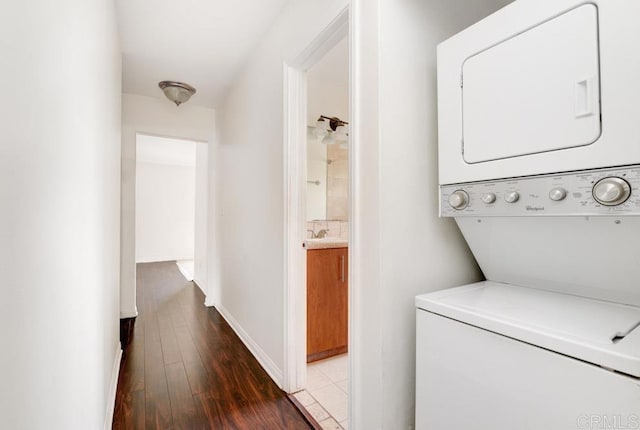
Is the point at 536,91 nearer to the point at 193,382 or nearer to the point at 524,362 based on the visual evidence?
the point at 524,362

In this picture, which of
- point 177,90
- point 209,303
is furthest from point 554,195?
point 209,303

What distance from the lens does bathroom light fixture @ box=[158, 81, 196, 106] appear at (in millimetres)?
2840

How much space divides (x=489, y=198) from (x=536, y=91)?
13.4 inches

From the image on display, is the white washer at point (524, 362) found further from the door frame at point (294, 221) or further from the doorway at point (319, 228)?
the door frame at point (294, 221)

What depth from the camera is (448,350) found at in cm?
95

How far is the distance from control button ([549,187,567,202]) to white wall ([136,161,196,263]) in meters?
6.94

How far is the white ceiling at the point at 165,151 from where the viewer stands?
5.08 meters

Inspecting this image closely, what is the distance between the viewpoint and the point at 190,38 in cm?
231

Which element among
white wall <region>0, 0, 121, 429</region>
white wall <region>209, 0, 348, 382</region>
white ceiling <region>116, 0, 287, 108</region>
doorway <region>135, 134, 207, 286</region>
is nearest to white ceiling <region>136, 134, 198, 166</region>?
doorway <region>135, 134, 207, 286</region>

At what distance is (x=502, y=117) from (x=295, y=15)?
4.72ft

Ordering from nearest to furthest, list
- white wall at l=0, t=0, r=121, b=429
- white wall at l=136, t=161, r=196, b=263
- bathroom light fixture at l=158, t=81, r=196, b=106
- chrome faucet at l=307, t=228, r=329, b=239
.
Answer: white wall at l=0, t=0, r=121, b=429 → bathroom light fixture at l=158, t=81, r=196, b=106 → chrome faucet at l=307, t=228, r=329, b=239 → white wall at l=136, t=161, r=196, b=263

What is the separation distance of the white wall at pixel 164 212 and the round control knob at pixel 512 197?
6.82m

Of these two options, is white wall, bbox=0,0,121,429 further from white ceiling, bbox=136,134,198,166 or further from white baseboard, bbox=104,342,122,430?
white ceiling, bbox=136,134,198,166

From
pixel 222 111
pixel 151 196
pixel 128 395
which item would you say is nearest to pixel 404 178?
pixel 128 395
